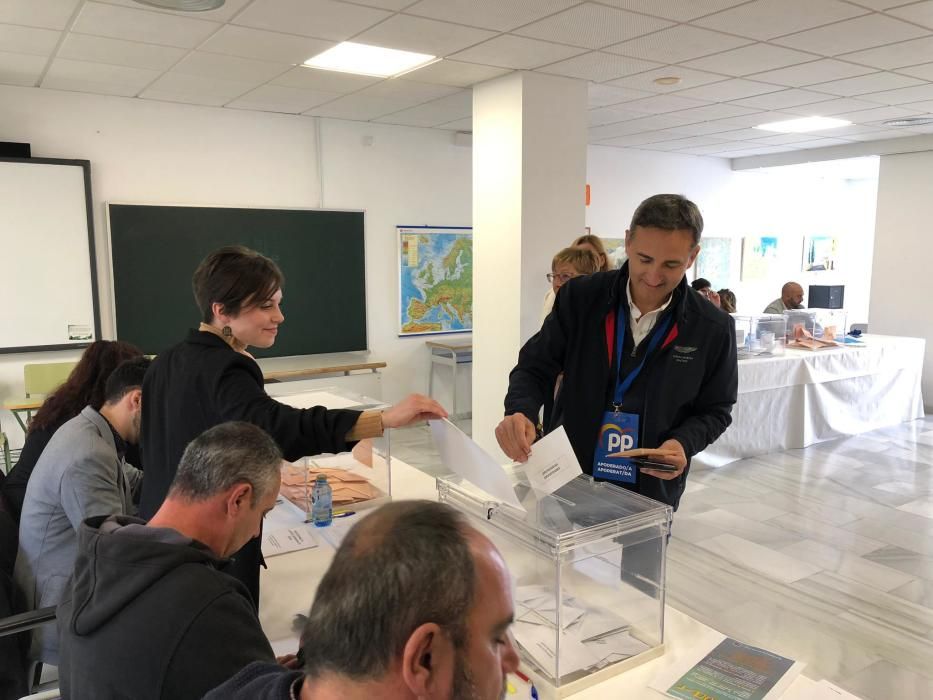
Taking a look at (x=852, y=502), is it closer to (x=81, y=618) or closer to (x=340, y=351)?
(x=340, y=351)

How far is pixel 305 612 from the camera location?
1.63 metres

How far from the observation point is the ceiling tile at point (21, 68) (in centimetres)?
389

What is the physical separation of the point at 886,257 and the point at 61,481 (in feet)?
27.1

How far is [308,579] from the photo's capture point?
72.3 inches

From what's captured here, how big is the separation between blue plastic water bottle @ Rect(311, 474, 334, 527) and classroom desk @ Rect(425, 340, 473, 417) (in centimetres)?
402

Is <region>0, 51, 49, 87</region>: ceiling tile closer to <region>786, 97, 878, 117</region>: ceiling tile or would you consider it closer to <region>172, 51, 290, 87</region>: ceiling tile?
<region>172, 51, 290, 87</region>: ceiling tile

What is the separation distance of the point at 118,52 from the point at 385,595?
4.08 m

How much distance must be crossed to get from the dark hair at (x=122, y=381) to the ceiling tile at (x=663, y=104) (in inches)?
167

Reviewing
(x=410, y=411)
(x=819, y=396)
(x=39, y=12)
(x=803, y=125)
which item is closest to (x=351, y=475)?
(x=410, y=411)

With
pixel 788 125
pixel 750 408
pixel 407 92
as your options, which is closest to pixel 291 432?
pixel 407 92

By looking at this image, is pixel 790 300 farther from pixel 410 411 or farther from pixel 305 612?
pixel 305 612

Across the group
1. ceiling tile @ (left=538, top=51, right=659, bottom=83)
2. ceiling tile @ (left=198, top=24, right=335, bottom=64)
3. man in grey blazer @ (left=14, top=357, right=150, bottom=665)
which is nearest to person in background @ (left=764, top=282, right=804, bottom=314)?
ceiling tile @ (left=538, top=51, right=659, bottom=83)

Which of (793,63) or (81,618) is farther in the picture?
(793,63)

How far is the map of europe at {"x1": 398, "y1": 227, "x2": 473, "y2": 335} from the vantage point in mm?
6398
